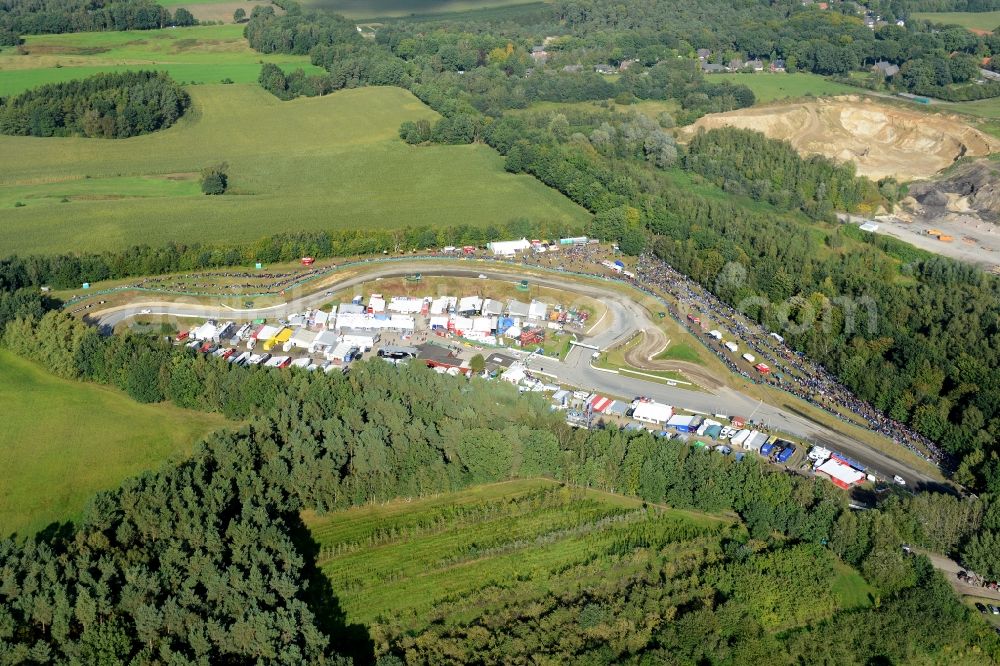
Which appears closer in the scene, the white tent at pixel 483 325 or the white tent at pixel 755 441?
the white tent at pixel 755 441

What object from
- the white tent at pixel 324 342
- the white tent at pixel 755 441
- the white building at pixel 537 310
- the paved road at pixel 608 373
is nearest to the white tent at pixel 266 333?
the paved road at pixel 608 373

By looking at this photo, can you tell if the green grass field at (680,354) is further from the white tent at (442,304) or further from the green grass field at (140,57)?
the green grass field at (140,57)

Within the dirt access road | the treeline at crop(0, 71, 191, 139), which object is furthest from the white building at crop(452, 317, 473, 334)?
the treeline at crop(0, 71, 191, 139)

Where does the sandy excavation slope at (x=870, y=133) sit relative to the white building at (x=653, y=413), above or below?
above

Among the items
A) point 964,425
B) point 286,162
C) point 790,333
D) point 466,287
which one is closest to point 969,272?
point 790,333

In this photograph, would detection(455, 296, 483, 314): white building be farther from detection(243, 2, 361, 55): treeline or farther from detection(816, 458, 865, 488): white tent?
detection(243, 2, 361, 55): treeline

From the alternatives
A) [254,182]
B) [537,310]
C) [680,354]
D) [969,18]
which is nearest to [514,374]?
[537,310]

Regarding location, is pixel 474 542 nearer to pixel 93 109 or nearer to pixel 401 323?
pixel 401 323
